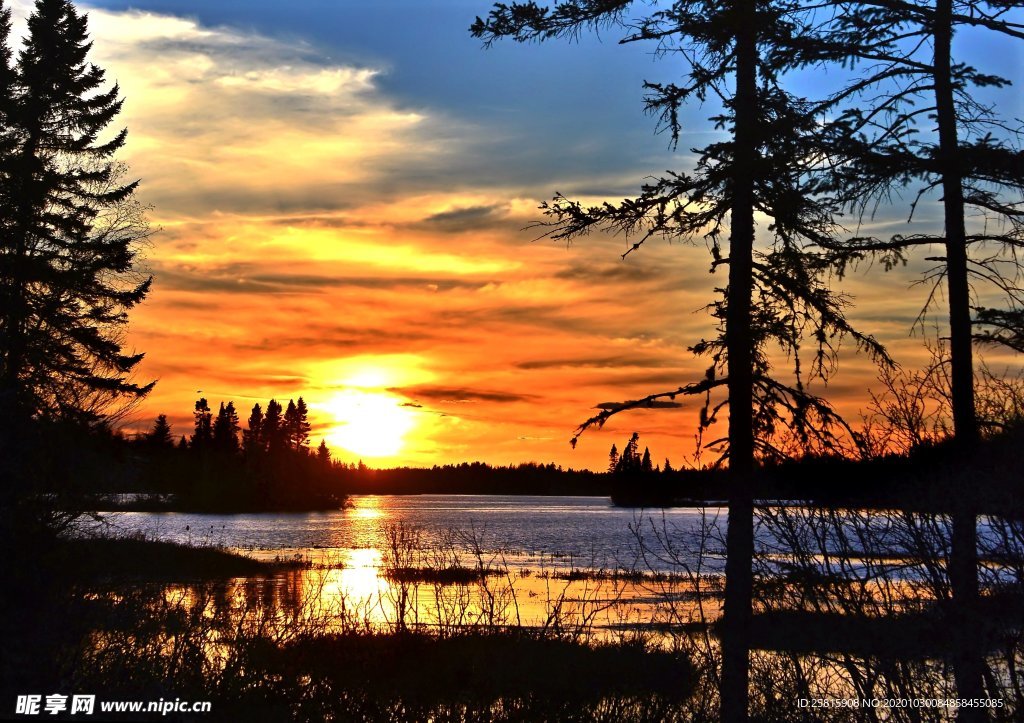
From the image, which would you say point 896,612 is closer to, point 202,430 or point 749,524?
point 749,524

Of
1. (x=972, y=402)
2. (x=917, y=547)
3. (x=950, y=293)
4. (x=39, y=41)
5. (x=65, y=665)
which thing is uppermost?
(x=39, y=41)

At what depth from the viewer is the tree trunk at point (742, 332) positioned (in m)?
12.4

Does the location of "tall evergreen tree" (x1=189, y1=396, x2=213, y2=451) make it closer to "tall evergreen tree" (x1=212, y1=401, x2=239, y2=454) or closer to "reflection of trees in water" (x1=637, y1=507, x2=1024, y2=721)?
"tall evergreen tree" (x1=212, y1=401, x2=239, y2=454)

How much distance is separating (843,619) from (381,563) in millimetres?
42511

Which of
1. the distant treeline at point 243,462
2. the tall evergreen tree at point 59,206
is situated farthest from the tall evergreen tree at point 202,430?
the tall evergreen tree at point 59,206

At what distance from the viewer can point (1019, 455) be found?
36.8ft

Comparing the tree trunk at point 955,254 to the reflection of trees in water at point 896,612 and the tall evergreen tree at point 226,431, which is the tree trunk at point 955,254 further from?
the tall evergreen tree at point 226,431

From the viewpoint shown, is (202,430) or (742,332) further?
(202,430)

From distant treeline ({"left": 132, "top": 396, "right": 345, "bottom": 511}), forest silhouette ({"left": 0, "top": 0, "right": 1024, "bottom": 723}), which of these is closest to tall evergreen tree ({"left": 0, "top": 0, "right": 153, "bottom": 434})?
forest silhouette ({"left": 0, "top": 0, "right": 1024, "bottom": 723})

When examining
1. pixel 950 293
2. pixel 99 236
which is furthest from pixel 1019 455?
pixel 99 236

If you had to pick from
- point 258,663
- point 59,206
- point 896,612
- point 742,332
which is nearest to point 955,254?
point 742,332

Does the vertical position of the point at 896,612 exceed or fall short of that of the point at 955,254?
it falls short

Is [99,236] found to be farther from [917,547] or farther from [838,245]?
[917,547]

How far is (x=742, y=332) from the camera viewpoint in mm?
13320
